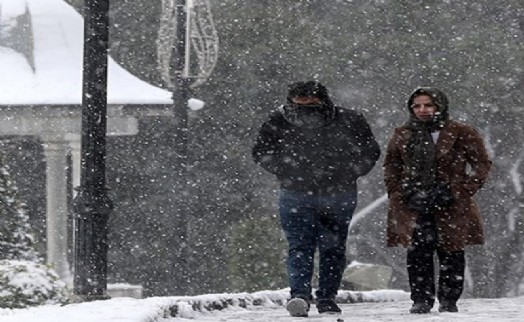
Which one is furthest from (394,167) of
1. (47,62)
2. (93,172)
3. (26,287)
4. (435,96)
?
(47,62)

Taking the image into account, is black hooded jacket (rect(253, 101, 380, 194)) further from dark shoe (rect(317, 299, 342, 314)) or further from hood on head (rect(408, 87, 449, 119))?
dark shoe (rect(317, 299, 342, 314))

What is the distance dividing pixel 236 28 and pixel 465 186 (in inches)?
869

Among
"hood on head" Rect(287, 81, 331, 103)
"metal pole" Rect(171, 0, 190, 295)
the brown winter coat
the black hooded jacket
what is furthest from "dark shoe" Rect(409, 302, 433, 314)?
"metal pole" Rect(171, 0, 190, 295)

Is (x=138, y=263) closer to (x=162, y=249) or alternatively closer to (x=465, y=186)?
(x=162, y=249)

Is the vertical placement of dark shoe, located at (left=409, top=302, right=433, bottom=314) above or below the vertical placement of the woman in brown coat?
below

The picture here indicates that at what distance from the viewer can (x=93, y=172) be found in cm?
1098

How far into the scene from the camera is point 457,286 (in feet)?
32.2

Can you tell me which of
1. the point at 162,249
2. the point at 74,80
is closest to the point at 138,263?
the point at 162,249

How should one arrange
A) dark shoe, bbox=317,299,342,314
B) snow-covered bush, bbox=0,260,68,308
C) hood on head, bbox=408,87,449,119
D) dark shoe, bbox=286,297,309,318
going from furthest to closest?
snow-covered bush, bbox=0,260,68,308
dark shoe, bbox=317,299,342,314
dark shoe, bbox=286,297,309,318
hood on head, bbox=408,87,449,119

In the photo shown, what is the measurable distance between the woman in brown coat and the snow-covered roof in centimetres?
1265

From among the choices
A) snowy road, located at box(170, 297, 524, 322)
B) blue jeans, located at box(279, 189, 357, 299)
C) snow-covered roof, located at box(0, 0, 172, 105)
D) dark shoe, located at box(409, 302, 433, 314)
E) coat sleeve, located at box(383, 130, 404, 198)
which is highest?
snow-covered roof, located at box(0, 0, 172, 105)

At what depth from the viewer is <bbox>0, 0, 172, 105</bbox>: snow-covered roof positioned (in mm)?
22406

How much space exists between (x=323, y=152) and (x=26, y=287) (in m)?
2.26

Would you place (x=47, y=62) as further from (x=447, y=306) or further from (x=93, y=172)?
(x=447, y=306)
